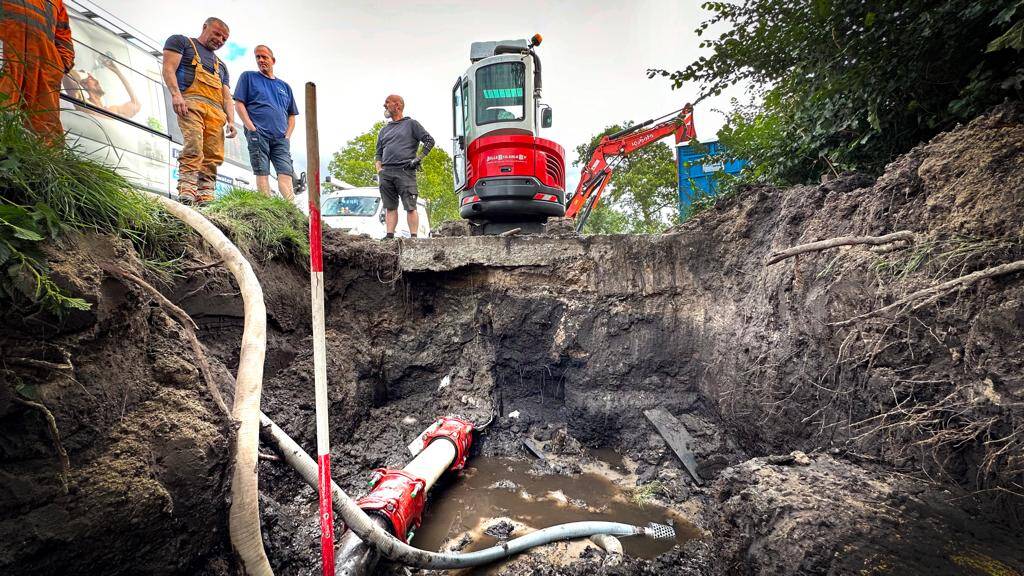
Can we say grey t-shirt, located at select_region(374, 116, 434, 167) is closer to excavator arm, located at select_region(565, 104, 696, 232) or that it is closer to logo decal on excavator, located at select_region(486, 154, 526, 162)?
logo decal on excavator, located at select_region(486, 154, 526, 162)

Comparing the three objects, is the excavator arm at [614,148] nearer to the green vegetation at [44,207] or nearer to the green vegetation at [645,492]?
the green vegetation at [645,492]

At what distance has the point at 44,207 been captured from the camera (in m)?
1.48

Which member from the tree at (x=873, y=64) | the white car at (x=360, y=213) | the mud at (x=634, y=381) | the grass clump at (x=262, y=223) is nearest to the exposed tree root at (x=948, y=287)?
the mud at (x=634, y=381)

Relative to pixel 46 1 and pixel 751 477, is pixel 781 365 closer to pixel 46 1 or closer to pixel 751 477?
pixel 751 477

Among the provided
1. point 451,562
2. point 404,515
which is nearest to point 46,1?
point 404,515

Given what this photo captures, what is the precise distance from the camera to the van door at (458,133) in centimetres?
584

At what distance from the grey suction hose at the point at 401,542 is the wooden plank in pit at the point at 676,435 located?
79 centimetres

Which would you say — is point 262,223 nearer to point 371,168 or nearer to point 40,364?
point 40,364

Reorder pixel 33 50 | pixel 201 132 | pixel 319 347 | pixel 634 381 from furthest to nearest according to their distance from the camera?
pixel 634 381
pixel 201 132
pixel 33 50
pixel 319 347

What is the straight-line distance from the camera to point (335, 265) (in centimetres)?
438

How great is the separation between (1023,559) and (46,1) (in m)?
5.58

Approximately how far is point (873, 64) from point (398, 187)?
4682mm

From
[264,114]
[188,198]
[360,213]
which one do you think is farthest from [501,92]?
[360,213]

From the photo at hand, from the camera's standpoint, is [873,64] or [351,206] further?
[351,206]
